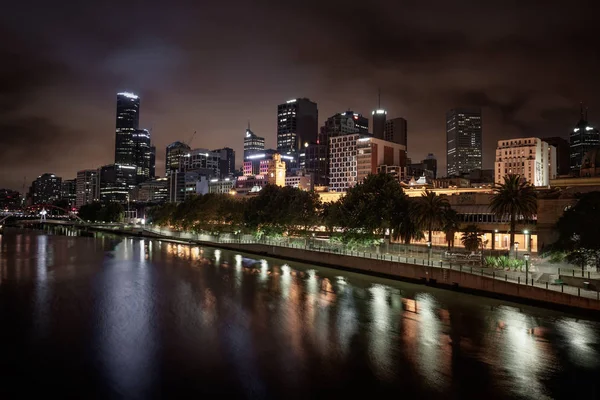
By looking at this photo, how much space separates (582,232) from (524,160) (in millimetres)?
121773

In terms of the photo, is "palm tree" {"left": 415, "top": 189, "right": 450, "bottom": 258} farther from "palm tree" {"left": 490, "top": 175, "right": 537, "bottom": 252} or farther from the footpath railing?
"palm tree" {"left": 490, "top": 175, "right": 537, "bottom": 252}

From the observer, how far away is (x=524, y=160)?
147875 mm

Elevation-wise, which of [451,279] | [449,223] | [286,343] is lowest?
[286,343]

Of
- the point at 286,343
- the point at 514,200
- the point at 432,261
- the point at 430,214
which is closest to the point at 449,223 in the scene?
the point at 430,214

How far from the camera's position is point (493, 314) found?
34.5 metres

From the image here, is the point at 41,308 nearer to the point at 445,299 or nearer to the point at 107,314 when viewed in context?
the point at 107,314

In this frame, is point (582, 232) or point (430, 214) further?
point (430, 214)

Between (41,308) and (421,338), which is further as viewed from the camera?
(41,308)

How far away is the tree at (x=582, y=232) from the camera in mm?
37531

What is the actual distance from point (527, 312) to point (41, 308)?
4112cm

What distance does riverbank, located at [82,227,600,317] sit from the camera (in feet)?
109

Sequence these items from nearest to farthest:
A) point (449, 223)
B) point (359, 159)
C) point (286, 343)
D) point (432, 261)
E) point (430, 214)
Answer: point (286, 343) < point (432, 261) < point (430, 214) < point (449, 223) < point (359, 159)

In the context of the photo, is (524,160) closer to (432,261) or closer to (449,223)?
(449,223)

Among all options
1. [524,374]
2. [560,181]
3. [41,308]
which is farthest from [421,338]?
[560,181]
